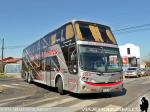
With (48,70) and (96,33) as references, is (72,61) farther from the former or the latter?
(48,70)

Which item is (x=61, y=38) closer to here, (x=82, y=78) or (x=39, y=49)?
(x=82, y=78)

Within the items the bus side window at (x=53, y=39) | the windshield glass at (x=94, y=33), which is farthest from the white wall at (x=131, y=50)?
the windshield glass at (x=94, y=33)

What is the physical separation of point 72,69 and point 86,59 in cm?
105

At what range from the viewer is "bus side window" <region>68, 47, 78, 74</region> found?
13.4 metres

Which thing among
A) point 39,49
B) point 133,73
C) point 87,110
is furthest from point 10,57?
point 87,110

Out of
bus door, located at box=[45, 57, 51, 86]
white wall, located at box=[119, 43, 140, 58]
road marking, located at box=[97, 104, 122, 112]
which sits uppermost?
white wall, located at box=[119, 43, 140, 58]

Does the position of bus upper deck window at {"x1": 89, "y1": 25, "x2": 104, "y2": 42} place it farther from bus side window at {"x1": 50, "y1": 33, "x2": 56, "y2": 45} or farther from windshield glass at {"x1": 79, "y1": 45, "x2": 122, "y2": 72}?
bus side window at {"x1": 50, "y1": 33, "x2": 56, "y2": 45}

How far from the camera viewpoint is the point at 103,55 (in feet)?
44.9

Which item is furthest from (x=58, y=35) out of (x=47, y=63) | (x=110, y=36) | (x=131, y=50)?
(x=131, y=50)

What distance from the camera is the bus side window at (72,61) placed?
43.9ft

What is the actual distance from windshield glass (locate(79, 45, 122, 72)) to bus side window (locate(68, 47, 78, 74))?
0.46 metres

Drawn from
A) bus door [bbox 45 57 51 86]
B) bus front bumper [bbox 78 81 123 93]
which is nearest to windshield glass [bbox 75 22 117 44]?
bus front bumper [bbox 78 81 123 93]

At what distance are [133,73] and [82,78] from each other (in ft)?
93.6

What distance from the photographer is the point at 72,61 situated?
13688mm
